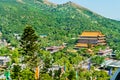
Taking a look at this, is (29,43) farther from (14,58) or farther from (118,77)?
(14,58)

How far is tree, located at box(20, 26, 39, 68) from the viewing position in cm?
2678

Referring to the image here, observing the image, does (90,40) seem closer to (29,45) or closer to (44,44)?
(44,44)

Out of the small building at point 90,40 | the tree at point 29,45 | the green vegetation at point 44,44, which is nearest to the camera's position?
the tree at point 29,45

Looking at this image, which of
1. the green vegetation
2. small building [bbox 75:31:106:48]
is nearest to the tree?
the green vegetation

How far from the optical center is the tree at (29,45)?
2678cm

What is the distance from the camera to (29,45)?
89.1ft

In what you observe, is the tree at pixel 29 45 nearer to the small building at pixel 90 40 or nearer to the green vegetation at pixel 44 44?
the green vegetation at pixel 44 44

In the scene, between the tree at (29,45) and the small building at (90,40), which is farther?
the small building at (90,40)

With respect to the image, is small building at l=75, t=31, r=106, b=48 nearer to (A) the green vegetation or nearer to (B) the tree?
(A) the green vegetation

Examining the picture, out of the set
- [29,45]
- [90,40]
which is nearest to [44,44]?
[90,40]

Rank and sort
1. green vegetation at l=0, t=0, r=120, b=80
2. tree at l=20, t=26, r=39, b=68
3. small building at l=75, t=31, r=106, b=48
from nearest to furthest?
tree at l=20, t=26, r=39, b=68, green vegetation at l=0, t=0, r=120, b=80, small building at l=75, t=31, r=106, b=48

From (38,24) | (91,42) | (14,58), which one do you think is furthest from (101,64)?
(38,24)

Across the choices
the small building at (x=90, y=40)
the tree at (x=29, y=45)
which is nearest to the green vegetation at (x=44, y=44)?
the tree at (x=29, y=45)

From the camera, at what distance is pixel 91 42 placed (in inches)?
4070
